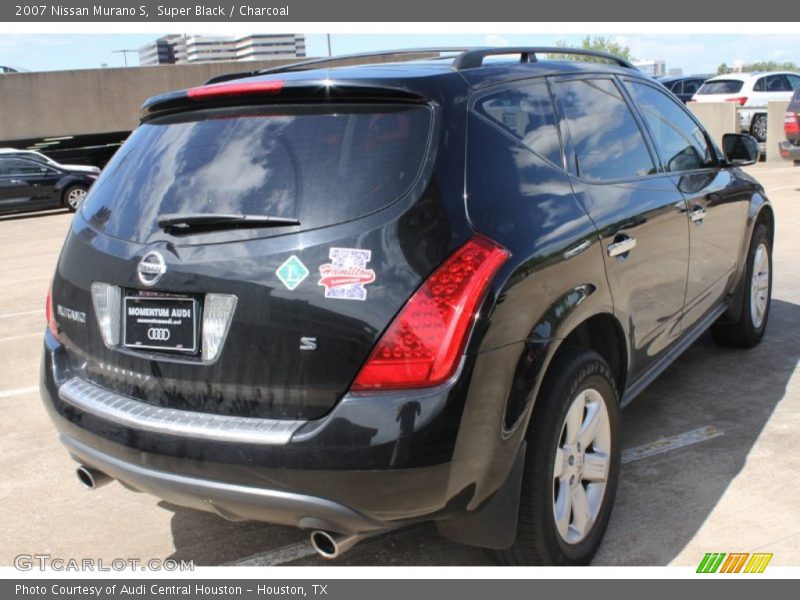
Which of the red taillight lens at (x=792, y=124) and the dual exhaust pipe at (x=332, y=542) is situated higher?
the red taillight lens at (x=792, y=124)

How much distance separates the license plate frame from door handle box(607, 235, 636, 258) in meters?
1.63

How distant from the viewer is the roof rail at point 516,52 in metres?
3.13

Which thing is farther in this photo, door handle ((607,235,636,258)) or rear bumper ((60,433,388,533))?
door handle ((607,235,636,258))

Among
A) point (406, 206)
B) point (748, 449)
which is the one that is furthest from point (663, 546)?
point (406, 206)

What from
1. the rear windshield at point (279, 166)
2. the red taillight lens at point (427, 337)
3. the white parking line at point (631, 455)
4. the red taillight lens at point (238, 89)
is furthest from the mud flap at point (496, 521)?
the red taillight lens at point (238, 89)

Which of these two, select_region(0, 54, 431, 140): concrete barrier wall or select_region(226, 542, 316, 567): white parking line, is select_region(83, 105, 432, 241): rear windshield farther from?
select_region(0, 54, 431, 140): concrete barrier wall

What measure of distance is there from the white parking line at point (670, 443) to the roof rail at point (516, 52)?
1912 mm

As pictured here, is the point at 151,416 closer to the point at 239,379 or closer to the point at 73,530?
the point at 239,379

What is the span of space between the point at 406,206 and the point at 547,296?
0.62 meters

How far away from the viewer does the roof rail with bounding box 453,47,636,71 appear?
3.13m

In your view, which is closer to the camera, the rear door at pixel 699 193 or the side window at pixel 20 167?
the rear door at pixel 699 193

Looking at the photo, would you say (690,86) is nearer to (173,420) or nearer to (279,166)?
(279,166)

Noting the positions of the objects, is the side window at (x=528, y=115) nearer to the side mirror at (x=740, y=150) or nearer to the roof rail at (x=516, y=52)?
the roof rail at (x=516, y=52)

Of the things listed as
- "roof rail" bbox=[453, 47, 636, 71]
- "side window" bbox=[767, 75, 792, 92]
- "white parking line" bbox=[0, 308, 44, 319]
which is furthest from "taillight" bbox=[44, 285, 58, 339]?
"side window" bbox=[767, 75, 792, 92]
